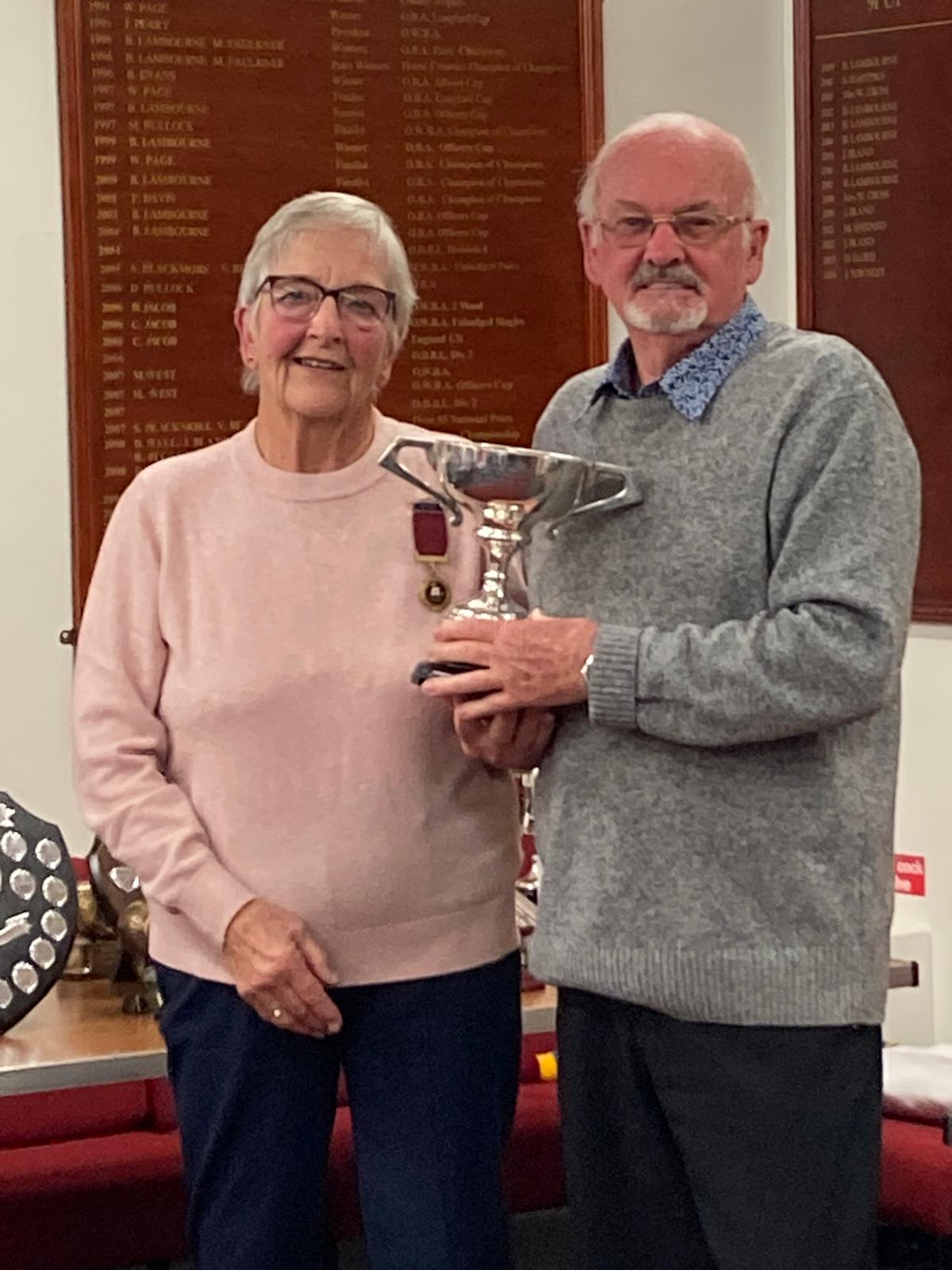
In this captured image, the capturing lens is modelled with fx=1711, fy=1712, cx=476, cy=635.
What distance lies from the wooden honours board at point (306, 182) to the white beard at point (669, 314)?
5.87 feet

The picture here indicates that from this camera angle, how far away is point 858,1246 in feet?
5.03

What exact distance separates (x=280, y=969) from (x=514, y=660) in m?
0.38

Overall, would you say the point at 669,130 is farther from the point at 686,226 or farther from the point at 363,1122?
the point at 363,1122

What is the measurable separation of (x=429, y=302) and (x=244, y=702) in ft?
6.08

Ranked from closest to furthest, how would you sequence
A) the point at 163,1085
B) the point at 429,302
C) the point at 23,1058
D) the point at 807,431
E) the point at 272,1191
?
the point at 807,431 < the point at 272,1191 < the point at 23,1058 < the point at 163,1085 < the point at 429,302

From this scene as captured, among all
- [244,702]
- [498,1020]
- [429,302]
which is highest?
[429,302]

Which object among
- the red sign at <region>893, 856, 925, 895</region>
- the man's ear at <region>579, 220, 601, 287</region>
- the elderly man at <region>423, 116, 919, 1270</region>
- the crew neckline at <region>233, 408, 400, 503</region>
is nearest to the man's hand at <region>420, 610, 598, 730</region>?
the elderly man at <region>423, 116, 919, 1270</region>

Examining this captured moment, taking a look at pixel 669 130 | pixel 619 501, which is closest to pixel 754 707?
pixel 619 501

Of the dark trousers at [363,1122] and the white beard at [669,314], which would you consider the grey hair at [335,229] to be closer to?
the white beard at [669,314]

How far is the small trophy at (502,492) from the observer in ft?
5.16

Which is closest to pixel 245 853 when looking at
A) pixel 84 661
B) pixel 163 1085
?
pixel 84 661

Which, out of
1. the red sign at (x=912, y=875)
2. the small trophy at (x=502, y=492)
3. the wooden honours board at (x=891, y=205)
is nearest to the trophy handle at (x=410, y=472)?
the small trophy at (x=502, y=492)

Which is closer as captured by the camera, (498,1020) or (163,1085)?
(498,1020)

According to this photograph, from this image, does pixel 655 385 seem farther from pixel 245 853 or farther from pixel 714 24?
pixel 714 24
